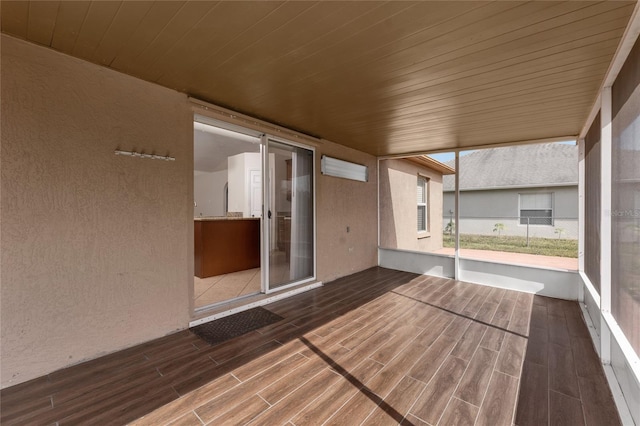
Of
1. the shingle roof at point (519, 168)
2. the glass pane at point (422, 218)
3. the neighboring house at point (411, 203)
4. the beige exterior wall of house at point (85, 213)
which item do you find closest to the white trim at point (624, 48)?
the beige exterior wall of house at point (85, 213)

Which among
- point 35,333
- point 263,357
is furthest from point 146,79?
point 263,357

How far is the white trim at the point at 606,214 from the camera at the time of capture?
6.94ft

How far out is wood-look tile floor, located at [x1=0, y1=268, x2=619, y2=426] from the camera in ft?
5.21

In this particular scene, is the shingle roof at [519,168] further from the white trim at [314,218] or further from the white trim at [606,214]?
the white trim at [606,214]

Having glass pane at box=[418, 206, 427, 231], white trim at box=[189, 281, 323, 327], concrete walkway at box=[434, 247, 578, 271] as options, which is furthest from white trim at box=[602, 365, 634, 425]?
glass pane at box=[418, 206, 427, 231]

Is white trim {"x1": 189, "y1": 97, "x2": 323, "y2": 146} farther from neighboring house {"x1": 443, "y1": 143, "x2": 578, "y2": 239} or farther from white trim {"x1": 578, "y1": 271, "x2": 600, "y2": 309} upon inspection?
neighboring house {"x1": 443, "y1": 143, "x2": 578, "y2": 239}

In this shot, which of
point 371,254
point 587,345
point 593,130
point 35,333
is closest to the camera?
point 35,333

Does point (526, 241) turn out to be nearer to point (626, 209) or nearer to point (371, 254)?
point (371, 254)

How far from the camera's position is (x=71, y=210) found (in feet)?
6.61

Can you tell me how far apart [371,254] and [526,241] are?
3530 mm

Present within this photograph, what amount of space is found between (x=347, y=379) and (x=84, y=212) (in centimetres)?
243

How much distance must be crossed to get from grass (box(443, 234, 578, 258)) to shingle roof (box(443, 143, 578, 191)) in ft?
6.16

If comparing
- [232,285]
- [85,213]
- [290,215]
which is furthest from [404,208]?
[85,213]

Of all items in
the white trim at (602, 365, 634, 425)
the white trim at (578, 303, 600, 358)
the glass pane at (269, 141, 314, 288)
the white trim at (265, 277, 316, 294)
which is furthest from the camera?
the glass pane at (269, 141, 314, 288)
